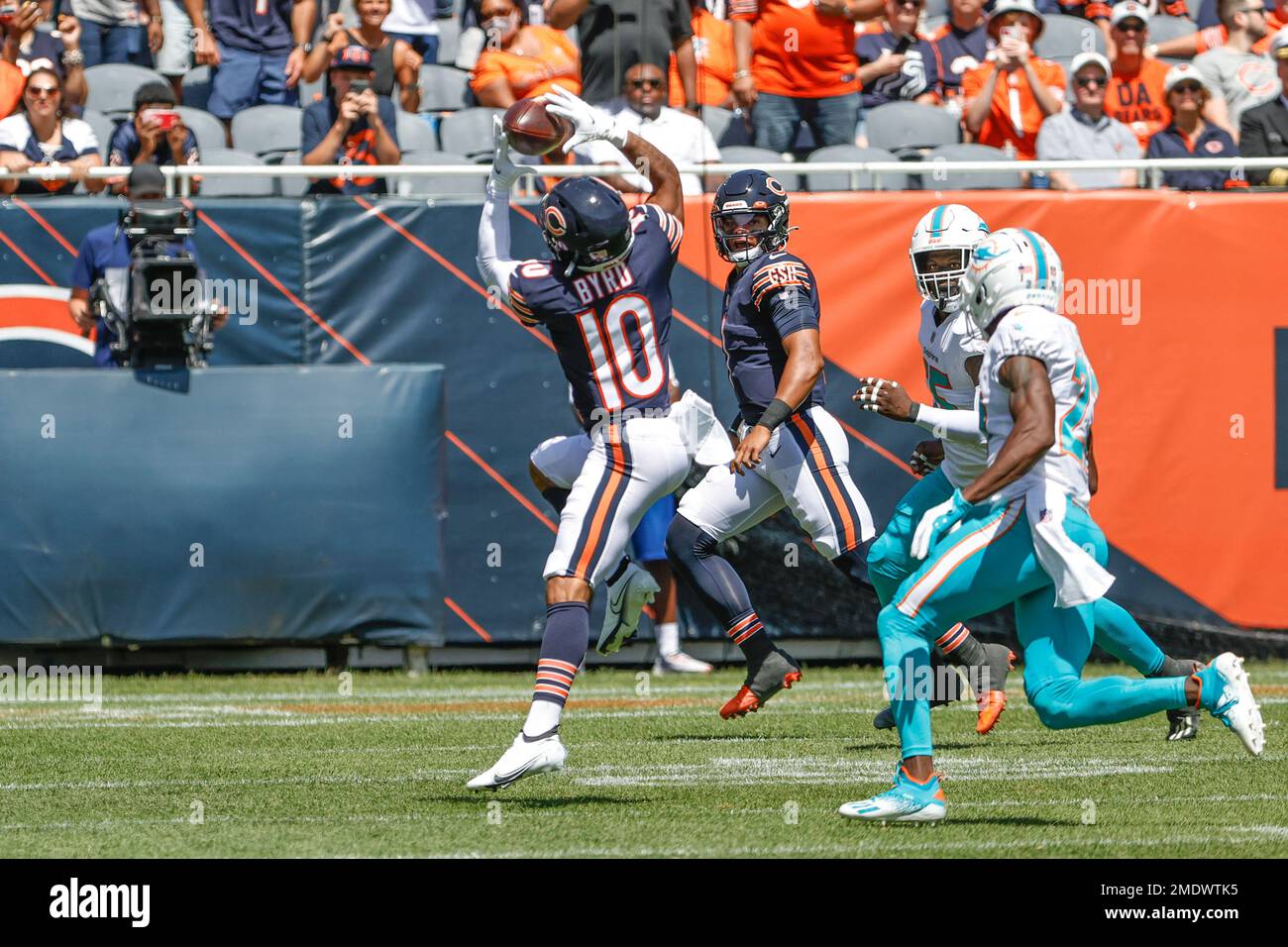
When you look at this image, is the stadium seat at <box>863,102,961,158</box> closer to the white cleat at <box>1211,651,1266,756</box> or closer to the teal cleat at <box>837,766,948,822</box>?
the white cleat at <box>1211,651,1266,756</box>

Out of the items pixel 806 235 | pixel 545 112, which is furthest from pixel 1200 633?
pixel 545 112

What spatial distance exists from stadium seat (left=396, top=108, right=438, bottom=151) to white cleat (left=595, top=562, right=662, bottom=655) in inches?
239

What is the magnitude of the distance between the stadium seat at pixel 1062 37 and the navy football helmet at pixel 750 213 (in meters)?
6.95

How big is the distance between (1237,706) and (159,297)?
21.6ft

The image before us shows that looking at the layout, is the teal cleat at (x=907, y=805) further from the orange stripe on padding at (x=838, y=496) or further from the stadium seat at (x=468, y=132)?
the stadium seat at (x=468, y=132)

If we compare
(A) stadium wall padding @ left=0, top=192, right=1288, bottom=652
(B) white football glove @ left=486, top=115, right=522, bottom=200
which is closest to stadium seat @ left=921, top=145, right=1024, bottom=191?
(A) stadium wall padding @ left=0, top=192, right=1288, bottom=652

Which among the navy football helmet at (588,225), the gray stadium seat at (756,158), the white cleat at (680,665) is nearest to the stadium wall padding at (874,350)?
the white cleat at (680,665)

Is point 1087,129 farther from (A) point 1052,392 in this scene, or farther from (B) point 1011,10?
(A) point 1052,392

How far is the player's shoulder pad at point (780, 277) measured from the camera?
7938 millimetres

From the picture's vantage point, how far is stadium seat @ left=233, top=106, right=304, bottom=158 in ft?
42.7

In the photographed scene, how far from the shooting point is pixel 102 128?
A: 12750 mm

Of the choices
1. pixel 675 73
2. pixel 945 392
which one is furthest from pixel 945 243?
pixel 675 73

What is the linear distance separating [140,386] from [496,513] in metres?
2.06
